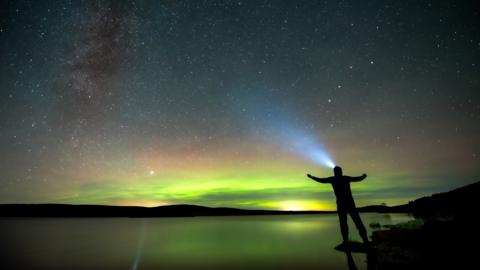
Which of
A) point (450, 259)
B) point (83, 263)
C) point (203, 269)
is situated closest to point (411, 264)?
point (450, 259)

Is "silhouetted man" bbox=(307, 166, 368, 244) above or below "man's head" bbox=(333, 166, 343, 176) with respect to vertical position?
below

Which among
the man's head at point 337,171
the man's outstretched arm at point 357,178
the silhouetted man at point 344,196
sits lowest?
the silhouetted man at point 344,196

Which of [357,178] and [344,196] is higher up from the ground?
[357,178]

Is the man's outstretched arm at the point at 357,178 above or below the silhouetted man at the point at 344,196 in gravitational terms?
above

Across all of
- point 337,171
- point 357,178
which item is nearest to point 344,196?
point 357,178

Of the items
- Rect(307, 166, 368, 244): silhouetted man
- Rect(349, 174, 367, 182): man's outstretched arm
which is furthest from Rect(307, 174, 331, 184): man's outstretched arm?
Rect(349, 174, 367, 182): man's outstretched arm

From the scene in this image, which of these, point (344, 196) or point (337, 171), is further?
point (337, 171)

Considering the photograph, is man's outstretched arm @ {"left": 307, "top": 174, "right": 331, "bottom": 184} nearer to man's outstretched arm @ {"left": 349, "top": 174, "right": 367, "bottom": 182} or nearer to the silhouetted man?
the silhouetted man

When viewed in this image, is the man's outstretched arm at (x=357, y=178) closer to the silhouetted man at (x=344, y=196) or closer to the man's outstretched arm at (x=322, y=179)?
the silhouetted man at (x=344, y=196)

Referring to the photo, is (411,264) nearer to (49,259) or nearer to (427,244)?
(427,244)

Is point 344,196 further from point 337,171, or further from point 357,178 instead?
point 337,171

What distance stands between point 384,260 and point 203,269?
7.33 metres

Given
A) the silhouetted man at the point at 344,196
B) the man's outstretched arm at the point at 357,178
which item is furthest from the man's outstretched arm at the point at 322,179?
the man's outstretched arm at the point at 357,178

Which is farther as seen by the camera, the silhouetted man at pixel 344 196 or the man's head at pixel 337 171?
the man's head at pixel 337 171
